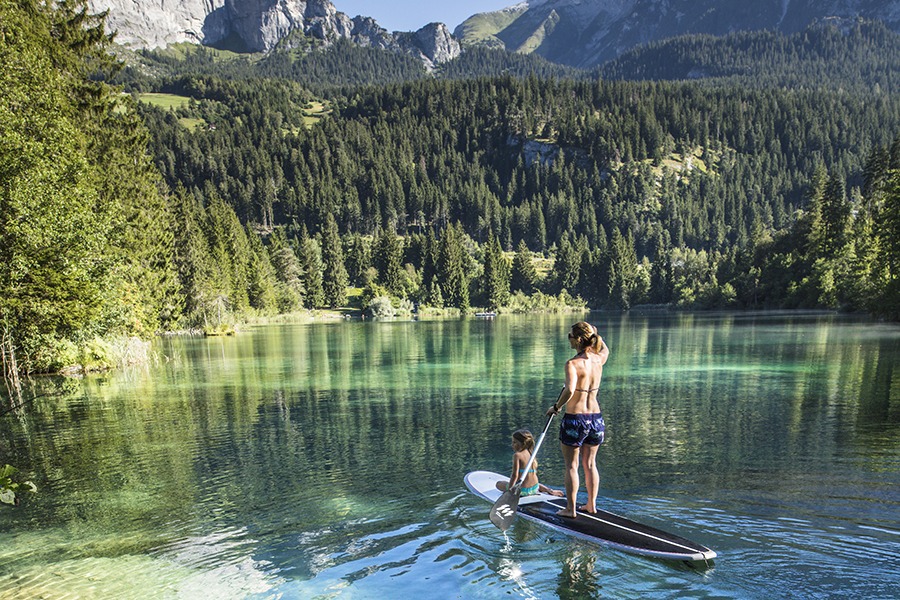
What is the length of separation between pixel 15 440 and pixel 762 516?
74.3 feet

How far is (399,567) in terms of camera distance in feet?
33.2

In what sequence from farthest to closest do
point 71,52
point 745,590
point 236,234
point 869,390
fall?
point 236,234
point 71,52
point 869,390
point 745,590

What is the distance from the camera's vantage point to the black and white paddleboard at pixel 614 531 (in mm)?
9570

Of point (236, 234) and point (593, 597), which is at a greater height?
point (236, 234)

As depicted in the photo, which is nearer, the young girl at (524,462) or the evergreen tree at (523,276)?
the young girl at (524,462)

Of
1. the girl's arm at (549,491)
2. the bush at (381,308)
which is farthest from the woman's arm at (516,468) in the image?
the bush at (381,308)

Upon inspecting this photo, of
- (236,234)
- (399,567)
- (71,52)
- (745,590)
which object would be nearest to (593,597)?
(745,590)

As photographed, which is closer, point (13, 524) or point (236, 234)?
point (13, 524)

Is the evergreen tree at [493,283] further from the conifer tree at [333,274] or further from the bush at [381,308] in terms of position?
the conifer tree at [333,274]

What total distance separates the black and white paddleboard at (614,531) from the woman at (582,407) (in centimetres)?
25

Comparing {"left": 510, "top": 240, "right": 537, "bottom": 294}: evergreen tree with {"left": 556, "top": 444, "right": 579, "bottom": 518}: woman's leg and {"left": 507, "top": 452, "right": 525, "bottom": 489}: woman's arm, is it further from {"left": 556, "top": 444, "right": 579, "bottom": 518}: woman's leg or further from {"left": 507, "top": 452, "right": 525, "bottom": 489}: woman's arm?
{"left": 556, "top": 444, "right": 579, "bottom": 518}: woman's leg

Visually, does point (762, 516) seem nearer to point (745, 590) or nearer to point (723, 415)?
point (745, 590)

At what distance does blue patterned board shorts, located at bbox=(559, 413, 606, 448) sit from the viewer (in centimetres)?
1059

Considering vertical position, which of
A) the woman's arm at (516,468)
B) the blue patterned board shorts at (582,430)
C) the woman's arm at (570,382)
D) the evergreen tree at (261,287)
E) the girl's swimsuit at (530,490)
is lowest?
the girl's swimsuit at (530,490)
